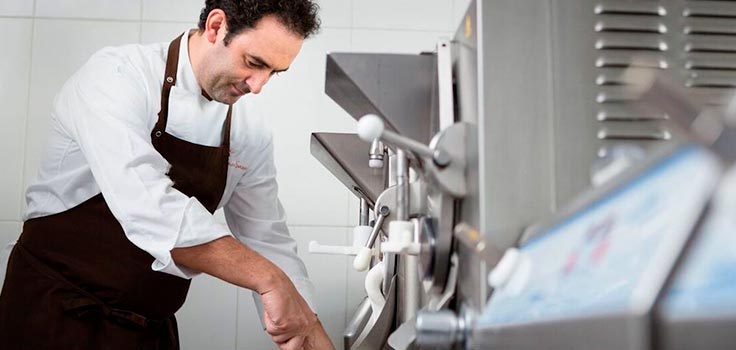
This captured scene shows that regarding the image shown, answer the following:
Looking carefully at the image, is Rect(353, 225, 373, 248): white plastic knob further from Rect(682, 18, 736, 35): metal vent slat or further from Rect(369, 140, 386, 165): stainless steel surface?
Rect(682, 18, 736, 35): metal vent slat

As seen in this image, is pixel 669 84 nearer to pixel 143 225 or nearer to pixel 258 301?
pixel 143 225

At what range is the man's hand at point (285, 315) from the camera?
4.40ft

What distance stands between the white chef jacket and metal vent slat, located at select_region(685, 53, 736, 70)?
0.87m

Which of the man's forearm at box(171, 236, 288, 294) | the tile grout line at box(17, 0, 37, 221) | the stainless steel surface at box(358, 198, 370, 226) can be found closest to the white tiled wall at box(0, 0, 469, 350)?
the tile grout line at box(17, 0, 37, 221)

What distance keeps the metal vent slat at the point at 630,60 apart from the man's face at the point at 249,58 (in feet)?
3.24

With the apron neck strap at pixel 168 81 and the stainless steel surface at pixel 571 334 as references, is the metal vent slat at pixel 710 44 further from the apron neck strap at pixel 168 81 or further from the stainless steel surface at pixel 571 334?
the apron neck strap at pixel 168 81

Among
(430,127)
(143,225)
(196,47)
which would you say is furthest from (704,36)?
(196,47)

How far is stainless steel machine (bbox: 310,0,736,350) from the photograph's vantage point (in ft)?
1.14

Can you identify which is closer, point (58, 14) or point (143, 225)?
point (143, 225)

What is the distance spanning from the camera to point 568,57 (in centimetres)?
78

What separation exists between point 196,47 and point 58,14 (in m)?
0.84

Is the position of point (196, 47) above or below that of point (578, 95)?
above

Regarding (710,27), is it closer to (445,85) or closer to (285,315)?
(445,85)

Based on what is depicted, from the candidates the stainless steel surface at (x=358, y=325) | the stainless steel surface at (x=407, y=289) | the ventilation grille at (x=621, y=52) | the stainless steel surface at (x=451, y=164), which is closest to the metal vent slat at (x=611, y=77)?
the ventilation grille at (x=621, y=52)
